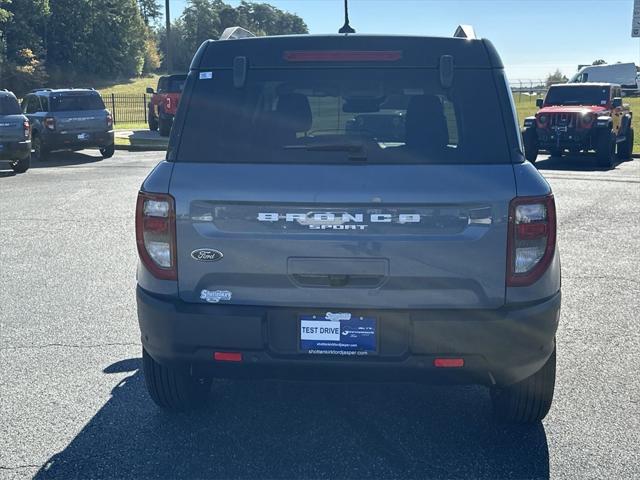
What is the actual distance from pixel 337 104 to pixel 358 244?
40.6 inches

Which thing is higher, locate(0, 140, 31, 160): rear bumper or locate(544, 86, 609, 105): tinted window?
locate(544, 86, 609, 105): tinted window

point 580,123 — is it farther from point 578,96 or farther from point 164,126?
Result: point 164,126

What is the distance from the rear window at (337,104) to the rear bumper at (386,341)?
0.66 meters

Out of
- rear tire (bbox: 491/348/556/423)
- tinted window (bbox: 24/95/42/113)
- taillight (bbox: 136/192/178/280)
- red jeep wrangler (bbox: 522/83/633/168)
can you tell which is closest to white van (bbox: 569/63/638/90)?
red jeep wrangler (bbox: 522/83/633/168)

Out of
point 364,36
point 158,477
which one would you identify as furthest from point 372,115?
point 158,477

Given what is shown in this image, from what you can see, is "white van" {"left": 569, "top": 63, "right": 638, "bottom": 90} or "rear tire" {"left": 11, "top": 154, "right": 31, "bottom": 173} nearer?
"rear tire" {"left": 11, "top": 154, "right": 31, "bottom": 173}

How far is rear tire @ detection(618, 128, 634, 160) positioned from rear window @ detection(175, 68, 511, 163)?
726 inches

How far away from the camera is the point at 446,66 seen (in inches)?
142

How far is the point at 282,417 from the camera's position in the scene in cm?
418

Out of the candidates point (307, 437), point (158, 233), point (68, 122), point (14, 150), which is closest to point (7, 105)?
point (14, 150)

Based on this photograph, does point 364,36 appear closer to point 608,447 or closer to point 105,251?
point 608,447

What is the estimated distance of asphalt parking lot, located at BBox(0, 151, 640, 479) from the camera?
3.62 meters

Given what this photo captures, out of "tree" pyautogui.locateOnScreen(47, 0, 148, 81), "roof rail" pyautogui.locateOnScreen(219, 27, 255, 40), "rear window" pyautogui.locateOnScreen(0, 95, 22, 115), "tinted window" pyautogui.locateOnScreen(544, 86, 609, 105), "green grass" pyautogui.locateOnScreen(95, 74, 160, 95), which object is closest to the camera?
"roof rail" pyautogui.locateOnScreen(219, 27, 255, 40)

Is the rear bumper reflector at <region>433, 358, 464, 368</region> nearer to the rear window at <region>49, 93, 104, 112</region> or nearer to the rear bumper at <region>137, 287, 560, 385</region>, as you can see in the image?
the rear bumper at <region>137, 287, 560, 385</region>
